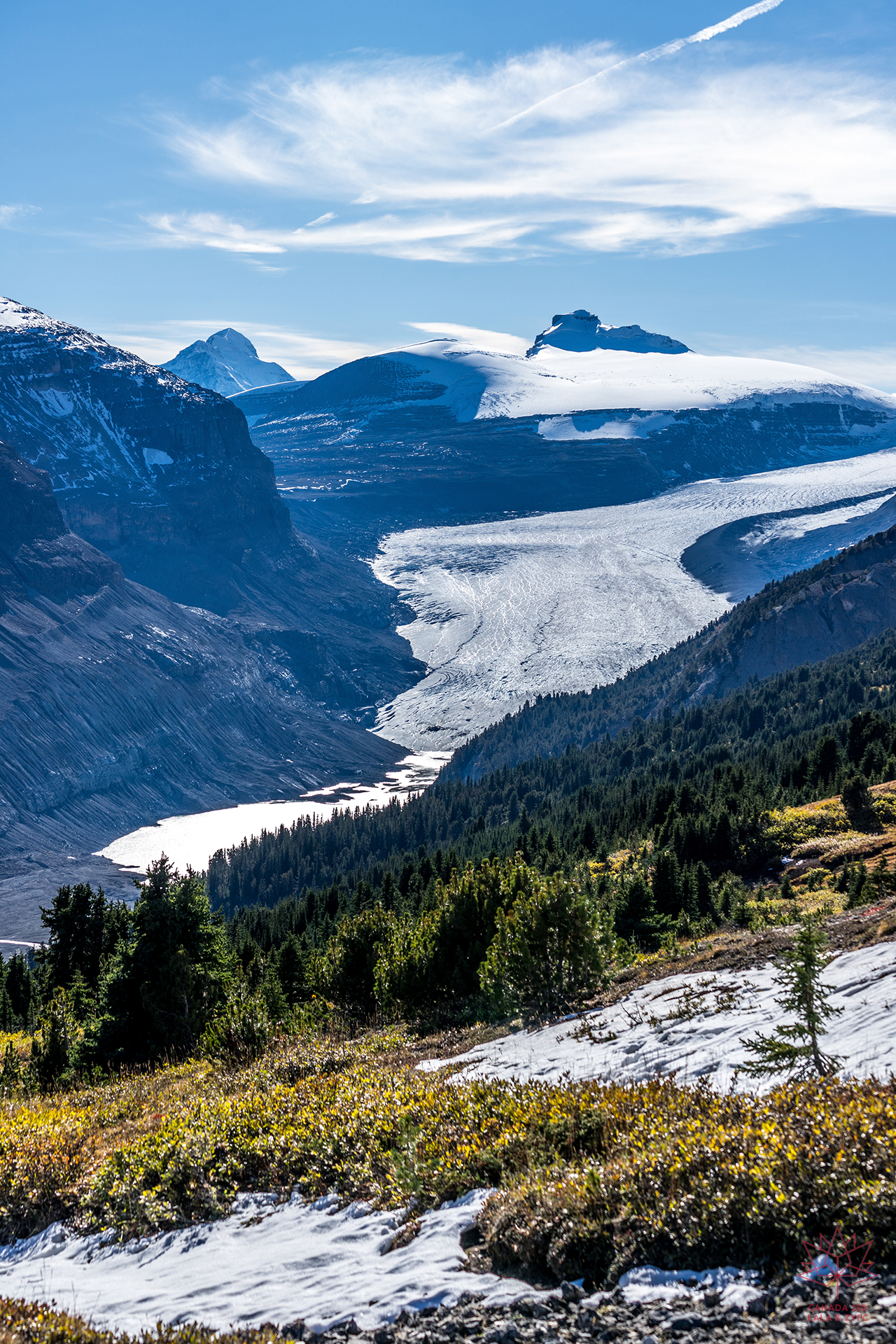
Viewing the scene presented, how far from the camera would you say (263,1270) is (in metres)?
12.7

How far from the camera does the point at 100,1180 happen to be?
53.1 feet

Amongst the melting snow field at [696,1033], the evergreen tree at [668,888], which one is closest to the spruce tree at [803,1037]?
the melting snow field at [696,1033]

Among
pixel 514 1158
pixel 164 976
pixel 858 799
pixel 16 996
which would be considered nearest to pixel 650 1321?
pixel 514 1158

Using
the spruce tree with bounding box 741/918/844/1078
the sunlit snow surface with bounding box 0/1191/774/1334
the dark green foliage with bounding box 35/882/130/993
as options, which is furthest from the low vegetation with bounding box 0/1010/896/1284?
the dark green foliage with bounding box 35/882/130/993

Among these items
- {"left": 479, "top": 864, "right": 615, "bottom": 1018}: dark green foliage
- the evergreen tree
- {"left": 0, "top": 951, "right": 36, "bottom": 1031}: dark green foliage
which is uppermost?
{"left": 479, "top": 864, "right": 615, "bottom": 1018}: dark green foliage

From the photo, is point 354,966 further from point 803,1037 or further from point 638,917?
point 803,1037

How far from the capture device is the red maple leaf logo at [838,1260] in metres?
8.95

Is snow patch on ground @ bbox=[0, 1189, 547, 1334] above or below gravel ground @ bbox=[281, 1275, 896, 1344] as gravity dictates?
below

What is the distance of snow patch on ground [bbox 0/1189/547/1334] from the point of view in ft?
36.2

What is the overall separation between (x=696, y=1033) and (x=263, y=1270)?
9.92 metres

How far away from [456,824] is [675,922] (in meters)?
122

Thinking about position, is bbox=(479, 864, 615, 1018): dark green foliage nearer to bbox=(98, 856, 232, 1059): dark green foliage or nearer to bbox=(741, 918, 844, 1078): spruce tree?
bbox=(741, 918, 844, 1078): spruce tree

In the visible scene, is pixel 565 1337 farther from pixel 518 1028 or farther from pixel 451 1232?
pixel 518 1028

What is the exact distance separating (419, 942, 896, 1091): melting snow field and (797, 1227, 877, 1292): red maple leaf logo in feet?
15.5
